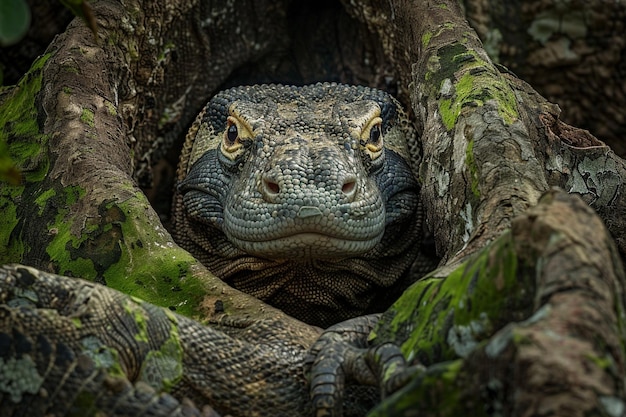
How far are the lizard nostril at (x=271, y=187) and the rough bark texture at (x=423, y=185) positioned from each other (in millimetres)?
533

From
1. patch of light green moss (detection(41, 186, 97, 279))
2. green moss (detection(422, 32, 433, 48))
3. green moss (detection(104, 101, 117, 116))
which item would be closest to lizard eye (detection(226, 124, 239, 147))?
green moss (detection(104, 101, 117, 116))

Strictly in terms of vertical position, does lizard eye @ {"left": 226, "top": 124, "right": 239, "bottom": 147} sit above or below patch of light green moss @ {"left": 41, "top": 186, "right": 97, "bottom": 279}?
above

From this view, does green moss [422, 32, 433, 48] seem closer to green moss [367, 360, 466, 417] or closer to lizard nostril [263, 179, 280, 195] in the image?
lizard nostril [263, 179, 280, 195]

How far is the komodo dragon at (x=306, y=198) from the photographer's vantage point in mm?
5727

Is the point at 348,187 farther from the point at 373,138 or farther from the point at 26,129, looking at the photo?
the point at 26,129

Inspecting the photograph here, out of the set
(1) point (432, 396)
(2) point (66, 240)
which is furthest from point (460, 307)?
(2) point (66, 240)

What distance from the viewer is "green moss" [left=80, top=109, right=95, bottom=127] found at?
6586 mm

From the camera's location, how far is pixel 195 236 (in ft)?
23.0

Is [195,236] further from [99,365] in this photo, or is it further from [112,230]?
[99,365]

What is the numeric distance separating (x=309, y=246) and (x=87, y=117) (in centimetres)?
172

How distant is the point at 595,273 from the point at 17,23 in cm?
189

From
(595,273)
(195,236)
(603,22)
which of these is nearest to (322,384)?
(595,273)

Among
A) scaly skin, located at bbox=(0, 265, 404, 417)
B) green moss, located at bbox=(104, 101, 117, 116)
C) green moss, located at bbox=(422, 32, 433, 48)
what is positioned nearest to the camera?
scaly skin, located at bbox=(0, 265, 404, 417)

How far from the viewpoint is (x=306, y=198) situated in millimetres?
5570
